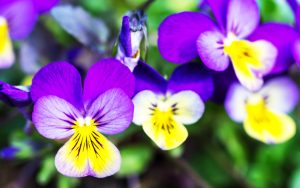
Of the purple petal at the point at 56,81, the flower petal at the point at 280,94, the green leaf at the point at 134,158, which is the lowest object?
the green leaf at the point at 134,158

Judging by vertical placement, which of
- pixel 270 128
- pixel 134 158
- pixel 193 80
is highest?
pixel 193 80

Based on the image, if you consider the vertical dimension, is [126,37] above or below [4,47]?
above

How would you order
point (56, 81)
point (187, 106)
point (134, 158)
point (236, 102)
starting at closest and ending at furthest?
point (56, 81) < point (187, 106) < point (236, 102) < point (134, 158)

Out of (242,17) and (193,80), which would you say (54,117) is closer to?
(193,80)

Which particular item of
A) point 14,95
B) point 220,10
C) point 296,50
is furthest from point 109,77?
point 296,50

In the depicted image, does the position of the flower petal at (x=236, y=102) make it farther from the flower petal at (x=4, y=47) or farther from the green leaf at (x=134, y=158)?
the flower petal at (x=4, y=47)

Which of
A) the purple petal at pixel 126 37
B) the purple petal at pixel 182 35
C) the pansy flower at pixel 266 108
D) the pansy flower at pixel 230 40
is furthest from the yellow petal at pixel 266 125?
the purple petal at pixel 126 37

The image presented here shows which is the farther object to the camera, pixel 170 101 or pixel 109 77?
pixel 170 101

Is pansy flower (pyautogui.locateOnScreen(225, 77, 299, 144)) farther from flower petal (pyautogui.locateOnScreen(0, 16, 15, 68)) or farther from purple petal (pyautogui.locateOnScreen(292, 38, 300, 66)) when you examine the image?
flower petal (pyautogui.locateOnScreen(0, 16, 15, 68))
